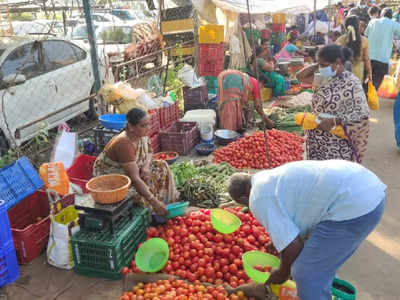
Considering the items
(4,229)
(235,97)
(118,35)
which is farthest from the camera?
(118,35)

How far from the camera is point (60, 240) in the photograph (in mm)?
3557

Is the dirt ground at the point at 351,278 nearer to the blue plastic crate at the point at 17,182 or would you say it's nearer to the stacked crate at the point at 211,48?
the blue plastic crate at the point at 17,182

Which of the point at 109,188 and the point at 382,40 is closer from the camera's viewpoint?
the point at 109,188

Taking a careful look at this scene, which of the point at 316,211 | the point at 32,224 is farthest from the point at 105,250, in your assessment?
the point at 316,211

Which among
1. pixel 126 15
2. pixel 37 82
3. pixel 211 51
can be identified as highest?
pixel 126 15

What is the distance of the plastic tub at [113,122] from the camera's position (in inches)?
208

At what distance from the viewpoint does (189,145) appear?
251 inches

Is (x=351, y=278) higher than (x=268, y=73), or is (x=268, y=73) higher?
(x=268, y=73)

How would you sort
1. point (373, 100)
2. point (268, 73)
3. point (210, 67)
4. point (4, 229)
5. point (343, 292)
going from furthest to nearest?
point (268, 73) < point (210, 67) < point (373, 100) < point (4, 229) < point (343, 292)

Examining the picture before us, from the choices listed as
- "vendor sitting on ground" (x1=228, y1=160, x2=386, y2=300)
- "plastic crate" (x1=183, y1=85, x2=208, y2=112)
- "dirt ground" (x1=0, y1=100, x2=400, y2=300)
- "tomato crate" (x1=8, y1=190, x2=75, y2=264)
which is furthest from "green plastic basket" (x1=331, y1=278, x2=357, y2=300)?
"plastic crate" (x1=183, y1=85, x2=208, y2=112)

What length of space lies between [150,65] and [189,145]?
23.2ft

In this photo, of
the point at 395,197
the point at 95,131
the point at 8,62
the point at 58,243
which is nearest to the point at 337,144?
the point at 395,197

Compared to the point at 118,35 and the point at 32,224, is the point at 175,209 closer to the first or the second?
the point at 32,224

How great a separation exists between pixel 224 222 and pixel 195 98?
177 inches
